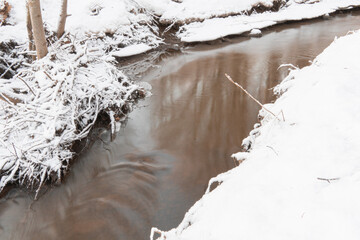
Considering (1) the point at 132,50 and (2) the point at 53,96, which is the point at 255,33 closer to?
(1) the point at 132,50

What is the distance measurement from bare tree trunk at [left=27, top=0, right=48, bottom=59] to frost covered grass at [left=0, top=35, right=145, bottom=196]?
0.15 metres

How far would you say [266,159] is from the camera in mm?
1787

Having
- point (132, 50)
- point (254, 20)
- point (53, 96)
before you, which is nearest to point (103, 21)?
point (132, 50)

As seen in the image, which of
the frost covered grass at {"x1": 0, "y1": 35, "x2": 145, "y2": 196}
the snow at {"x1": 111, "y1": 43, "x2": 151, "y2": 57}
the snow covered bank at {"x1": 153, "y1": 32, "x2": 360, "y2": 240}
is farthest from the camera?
the snow at {"x1": 111, "y1": 43, "x2": 151, "y2": 57}

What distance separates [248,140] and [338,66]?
1307mm

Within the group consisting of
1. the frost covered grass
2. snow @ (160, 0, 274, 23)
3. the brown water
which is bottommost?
the brown water

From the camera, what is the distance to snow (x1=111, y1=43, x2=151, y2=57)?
7.04 m

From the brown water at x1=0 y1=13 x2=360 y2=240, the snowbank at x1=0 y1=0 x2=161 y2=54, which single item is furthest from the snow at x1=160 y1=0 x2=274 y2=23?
the brown water at x1=0 y1=13 x2=360 y2=240

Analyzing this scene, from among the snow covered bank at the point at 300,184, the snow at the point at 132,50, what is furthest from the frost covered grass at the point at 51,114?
the snow at the point at 132,50

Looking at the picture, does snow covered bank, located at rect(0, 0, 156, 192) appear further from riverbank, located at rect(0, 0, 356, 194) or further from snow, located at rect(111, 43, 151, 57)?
snow, located at rect(111, 43, 151, 57)

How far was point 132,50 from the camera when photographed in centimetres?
729

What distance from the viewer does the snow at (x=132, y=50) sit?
7035 millimetres

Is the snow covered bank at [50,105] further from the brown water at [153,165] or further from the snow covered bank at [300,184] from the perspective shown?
the snow covered bank at [300,184]

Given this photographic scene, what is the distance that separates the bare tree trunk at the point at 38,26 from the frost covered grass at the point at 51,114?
15 cm
